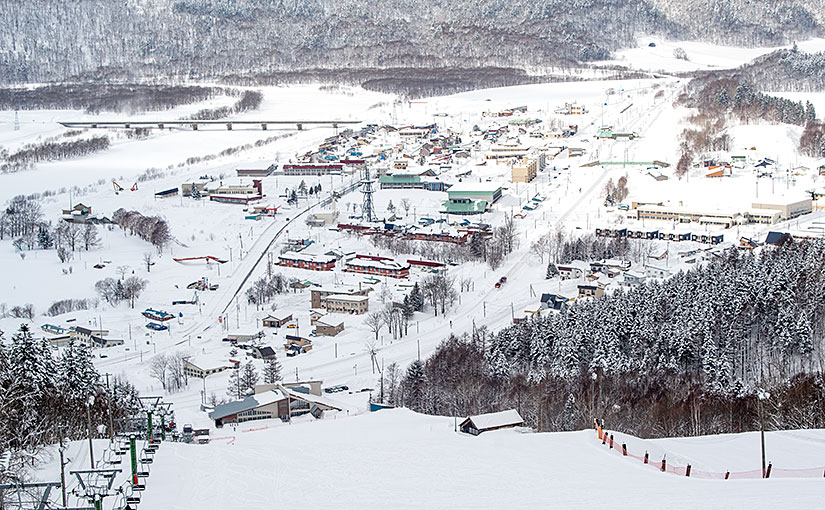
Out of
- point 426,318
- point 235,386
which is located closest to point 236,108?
point 426,318

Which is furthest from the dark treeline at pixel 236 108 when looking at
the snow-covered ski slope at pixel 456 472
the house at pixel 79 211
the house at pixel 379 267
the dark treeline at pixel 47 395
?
the snow-covered ski slope at pixel 456 472

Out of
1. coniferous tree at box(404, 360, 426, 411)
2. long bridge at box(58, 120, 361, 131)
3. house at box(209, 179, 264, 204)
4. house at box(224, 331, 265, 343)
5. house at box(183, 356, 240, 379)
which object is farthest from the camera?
long bridge at box(58, 120, 361, 131)

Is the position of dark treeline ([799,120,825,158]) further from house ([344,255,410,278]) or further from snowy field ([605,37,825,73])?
snowy field ([605,37,825,73])

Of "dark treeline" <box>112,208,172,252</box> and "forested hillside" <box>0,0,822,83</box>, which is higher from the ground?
"forested hillside" <box>0,0,822,83</box>

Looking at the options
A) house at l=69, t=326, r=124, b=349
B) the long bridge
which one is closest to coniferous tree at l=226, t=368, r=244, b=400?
house at l=69, t=326, r=124, b=349

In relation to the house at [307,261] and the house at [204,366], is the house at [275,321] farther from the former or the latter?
the house at [307,261]

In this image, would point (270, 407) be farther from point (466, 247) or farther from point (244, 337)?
point (466, 247)

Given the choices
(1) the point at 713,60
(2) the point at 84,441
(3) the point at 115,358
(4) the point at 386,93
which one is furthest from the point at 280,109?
(2) the point at 84,441
